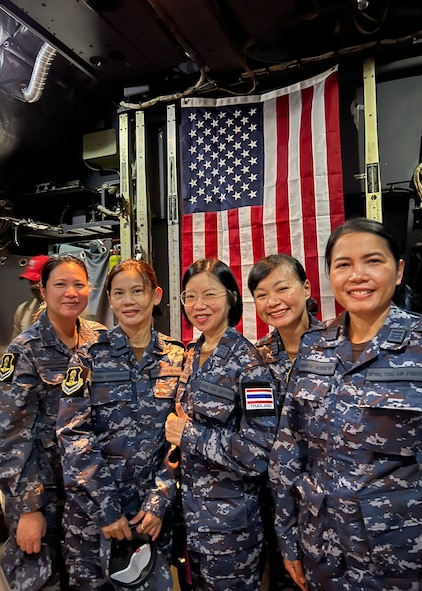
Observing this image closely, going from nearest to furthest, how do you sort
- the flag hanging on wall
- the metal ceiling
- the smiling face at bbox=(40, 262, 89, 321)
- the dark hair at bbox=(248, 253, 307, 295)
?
the dark hair at bbox=(248, 253, 307, 295)
the smiling face at bbox=(40, 262, 89, 321)
the metal ceiling
the flag hanging on wall

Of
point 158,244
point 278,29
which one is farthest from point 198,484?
point 278,29

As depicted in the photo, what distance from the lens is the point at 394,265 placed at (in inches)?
55.5

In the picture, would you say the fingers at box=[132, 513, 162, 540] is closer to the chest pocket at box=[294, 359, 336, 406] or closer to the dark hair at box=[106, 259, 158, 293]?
the chest pocket at box=[294, 359, 336, 406]

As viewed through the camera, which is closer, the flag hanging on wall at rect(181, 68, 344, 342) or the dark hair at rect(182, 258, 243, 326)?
the dark hair at rect(182, 258, 243, 326)

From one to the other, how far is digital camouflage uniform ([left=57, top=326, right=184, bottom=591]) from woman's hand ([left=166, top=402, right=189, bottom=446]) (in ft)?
0.29

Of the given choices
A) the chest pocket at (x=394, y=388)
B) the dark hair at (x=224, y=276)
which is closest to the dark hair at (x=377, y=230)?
the chest pocket at (x=394, y=388)

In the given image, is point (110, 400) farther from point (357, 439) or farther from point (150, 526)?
point (357, 439)

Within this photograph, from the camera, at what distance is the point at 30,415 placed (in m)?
1.94

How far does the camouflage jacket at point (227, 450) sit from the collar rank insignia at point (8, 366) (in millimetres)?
910

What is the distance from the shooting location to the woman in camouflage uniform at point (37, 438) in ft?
6.09

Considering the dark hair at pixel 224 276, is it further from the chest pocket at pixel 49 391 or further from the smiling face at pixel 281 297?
the chest pocket at pixel 49 391

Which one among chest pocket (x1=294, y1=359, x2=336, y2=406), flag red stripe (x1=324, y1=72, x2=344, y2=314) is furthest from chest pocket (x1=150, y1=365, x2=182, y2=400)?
flag red stripe (x1=324, y1=72, x2=344, y2=314)

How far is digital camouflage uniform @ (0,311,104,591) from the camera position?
1.86 m

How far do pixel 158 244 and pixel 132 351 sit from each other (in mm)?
1925
